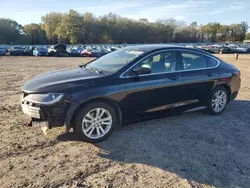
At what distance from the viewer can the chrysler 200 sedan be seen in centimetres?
374

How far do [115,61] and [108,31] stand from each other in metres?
100

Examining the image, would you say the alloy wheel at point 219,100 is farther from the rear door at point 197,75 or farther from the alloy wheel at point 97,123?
the alloy wheel at point 97,123

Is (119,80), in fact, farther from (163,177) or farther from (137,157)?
(163,177)

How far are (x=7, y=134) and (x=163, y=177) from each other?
2.90 m

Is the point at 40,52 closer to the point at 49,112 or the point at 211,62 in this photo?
the point at 211,62

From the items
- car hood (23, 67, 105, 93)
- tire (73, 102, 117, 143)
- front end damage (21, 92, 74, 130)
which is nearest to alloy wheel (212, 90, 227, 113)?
tire (73, 102, 117, 143)

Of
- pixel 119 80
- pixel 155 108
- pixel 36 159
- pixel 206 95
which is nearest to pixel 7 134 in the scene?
pixel 36 159

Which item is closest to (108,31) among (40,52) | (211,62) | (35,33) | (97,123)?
(35,33)

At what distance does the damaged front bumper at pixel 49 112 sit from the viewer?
12.0 feet

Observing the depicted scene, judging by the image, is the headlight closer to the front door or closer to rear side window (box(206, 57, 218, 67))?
the front door

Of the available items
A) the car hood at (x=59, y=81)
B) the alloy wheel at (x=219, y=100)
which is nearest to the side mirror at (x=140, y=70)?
the car hood at (x=59, y=81)

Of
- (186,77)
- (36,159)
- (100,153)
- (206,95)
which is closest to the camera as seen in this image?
(36,159)

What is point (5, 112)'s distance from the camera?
552cm

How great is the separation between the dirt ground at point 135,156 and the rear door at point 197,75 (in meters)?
0.62
